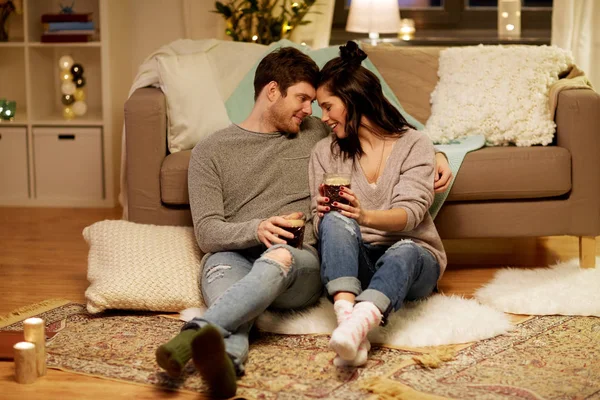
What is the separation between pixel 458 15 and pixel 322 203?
3.06 m

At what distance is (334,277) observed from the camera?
7.57 ft

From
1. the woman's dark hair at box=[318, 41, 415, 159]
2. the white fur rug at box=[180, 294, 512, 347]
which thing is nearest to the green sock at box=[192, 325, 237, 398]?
the white fur rug at box=[180, 294, 512, 347]

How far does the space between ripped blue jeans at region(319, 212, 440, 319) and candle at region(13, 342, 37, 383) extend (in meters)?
0.76

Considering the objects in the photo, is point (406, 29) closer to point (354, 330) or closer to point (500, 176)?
point (500, 176)

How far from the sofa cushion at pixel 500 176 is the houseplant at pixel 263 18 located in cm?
159

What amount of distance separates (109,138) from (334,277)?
8.44 ft

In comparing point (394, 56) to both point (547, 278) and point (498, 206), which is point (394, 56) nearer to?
point (498, 206)

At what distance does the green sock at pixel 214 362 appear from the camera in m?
1.91

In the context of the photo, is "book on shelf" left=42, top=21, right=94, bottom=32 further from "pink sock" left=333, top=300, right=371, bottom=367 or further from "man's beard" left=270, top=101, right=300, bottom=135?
"pink sock" left=333, top=300, right=371, bottom=367

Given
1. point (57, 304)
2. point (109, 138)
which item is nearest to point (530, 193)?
point (57, 304)

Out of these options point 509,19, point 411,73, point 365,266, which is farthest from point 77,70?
point 365,266

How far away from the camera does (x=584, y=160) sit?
317 centimetres

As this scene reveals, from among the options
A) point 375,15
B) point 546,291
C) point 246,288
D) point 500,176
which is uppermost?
point 375,15

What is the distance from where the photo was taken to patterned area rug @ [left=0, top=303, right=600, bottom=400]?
6.77ft
